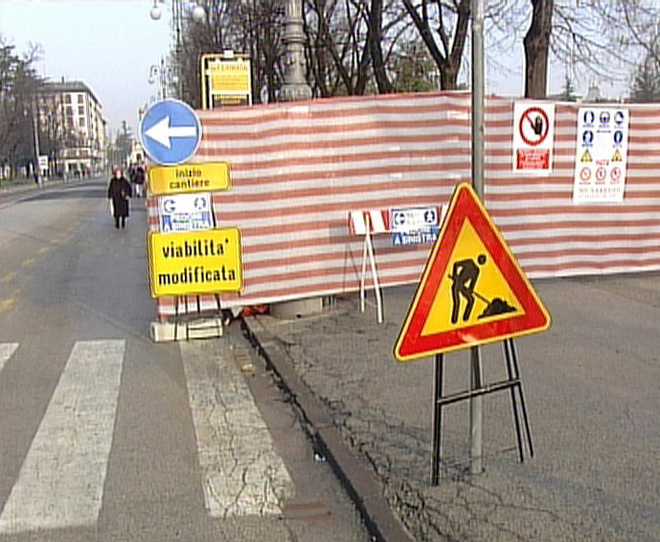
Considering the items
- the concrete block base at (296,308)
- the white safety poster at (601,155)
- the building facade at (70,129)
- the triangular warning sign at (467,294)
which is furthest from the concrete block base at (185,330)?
the building facade at (70,129)

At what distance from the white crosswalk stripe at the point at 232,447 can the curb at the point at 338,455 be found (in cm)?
30

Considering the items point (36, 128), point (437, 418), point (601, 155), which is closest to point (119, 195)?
point (601, 155)

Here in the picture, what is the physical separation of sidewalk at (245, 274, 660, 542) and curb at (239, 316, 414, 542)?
0.04 metres

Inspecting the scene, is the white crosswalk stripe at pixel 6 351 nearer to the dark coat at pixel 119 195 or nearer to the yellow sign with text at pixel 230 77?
the yellow sign with text at pixel 230 77

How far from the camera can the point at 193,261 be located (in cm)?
843

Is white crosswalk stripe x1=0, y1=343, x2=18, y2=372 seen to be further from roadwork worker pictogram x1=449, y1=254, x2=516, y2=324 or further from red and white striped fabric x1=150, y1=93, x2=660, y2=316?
roadwork worker pictogram x1=449, y1=254, x2=516, y2=324

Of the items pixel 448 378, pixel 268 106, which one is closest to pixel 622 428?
pixel 448 378

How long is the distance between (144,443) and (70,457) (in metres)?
0.50

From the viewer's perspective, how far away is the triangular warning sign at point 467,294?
411cm

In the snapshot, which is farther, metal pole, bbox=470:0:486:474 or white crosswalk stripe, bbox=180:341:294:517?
white crosswalk stripe, bbox=180:341:294:517

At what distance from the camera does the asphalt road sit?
14.3 ft

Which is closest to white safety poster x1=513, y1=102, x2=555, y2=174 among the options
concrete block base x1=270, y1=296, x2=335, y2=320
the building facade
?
concrete block base x1=270, y1=296, x2=335, y2=320

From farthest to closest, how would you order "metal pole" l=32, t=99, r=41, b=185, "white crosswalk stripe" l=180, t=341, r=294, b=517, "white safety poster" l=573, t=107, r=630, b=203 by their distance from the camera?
"metal pole" l=32, t=99, r=41, b=185 < "white safety poster" l=573, t=107, r=630, b=203 < "white crosswalk stripe" l=180, t=341, r=294, b=517

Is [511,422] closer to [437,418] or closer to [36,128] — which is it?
[437,418]
